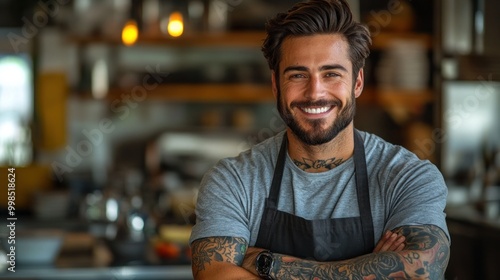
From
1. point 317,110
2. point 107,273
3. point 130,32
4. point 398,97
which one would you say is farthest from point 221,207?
point 398,97

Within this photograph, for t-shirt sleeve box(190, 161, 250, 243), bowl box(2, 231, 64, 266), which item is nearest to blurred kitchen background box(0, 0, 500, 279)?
bowl box(2, 231, 64, 266)

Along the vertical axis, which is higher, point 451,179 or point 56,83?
point 56,83

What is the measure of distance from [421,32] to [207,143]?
1.91 meters

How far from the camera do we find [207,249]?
89.5 inches

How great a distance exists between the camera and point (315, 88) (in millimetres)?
2221

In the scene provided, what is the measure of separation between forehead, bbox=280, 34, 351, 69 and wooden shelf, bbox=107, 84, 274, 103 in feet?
13.4

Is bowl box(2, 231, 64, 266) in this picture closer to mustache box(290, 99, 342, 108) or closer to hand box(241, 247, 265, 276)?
hand box(241, 247, 265, 276)

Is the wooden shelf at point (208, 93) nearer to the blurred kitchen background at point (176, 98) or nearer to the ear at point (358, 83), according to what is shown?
the blurred kitchen background at point (176, 98)

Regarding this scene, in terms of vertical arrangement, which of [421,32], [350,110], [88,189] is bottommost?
[88,189]

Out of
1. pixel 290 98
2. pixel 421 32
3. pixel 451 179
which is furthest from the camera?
pixel 421 32

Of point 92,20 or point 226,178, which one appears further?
point 92,20

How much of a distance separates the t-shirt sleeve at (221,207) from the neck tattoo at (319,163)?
0.19 metres

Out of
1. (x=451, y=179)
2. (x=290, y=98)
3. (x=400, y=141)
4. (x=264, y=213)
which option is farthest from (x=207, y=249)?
(x=400, y=141)

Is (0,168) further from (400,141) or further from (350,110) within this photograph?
(350,110)
